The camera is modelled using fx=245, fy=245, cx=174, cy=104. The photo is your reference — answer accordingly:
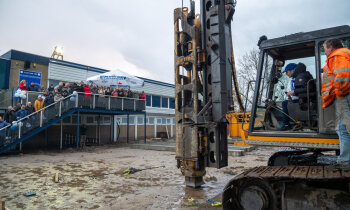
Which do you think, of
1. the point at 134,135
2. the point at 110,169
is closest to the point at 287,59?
the point at 110,169

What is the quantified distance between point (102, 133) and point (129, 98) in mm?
4316

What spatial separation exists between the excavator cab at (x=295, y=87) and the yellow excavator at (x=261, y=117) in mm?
14

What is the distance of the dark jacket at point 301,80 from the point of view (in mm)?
3834

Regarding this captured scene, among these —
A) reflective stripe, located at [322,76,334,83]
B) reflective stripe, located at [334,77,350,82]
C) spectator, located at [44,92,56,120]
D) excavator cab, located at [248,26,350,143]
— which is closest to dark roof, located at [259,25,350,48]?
excavator cab, located at [248,26,350,143]

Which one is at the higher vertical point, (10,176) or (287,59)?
(287,59)

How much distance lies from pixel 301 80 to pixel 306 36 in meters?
0.68

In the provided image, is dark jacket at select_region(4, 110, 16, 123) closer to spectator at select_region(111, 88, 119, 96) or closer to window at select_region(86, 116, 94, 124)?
spectator at select_region(111, 88, 119, 96)

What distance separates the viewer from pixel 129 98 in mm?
18984

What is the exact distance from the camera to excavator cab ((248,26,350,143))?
3.58m

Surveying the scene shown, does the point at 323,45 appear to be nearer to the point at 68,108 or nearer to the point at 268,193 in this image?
the point at 268,193

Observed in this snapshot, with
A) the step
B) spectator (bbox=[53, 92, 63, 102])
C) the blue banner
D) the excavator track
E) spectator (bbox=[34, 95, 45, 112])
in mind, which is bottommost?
the step

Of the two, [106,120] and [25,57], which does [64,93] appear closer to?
[25,57]

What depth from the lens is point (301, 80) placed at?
3.90m

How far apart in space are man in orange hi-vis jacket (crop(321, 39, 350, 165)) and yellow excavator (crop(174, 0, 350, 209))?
0.17 m
